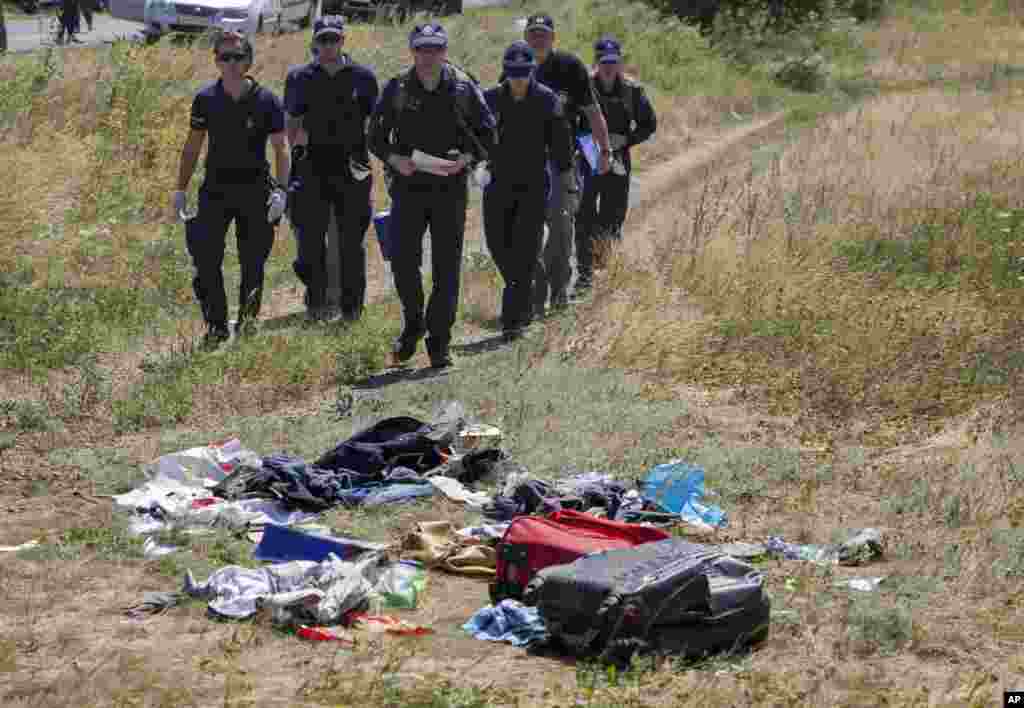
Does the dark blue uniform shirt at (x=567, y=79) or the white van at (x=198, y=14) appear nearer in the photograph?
the dark blue uniform shirt at (x=567, y=79)

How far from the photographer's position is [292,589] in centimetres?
576

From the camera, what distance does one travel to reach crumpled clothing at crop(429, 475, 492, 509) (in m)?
7.15

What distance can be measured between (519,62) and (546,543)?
4.94 m

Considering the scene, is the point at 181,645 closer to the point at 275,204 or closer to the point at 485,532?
the point at 485,532

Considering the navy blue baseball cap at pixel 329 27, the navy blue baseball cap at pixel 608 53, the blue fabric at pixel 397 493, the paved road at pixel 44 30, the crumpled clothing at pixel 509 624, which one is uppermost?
the navy blue baseball cap at pixel 329 27

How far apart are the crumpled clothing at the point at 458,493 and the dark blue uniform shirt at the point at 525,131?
3502mm

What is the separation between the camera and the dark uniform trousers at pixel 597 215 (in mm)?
11812

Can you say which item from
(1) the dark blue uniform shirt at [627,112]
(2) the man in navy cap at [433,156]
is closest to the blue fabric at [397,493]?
(2) the man in navy cap at [433,156]

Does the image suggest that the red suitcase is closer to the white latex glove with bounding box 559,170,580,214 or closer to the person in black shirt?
the white latex glove with bounding box 559,170,580,214

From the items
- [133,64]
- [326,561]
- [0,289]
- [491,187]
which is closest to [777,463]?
[326,561]

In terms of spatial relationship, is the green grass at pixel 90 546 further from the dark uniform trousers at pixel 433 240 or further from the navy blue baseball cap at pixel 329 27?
the navy blue baseball cap at pixel 329 27

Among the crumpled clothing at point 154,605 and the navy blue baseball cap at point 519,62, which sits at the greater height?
the navy blue baseball cap at point 519,62


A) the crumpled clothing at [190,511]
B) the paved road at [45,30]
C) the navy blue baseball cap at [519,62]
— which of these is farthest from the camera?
the paved road at [45,30]

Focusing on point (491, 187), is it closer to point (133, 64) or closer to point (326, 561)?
point (326, 561)
